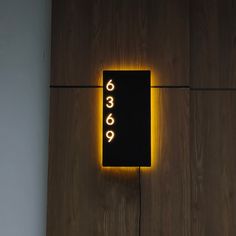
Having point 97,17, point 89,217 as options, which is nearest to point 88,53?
point 97,17

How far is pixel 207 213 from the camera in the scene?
8.44 feet

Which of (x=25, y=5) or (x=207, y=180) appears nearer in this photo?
(x=207, y=180)

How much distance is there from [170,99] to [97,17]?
805 mm

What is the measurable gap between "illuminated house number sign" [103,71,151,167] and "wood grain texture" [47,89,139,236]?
0.10 metres

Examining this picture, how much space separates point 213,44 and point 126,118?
87 centimetres

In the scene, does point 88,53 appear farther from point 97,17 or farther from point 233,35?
point 233,35

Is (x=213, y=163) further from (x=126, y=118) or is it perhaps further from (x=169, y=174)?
(x=126, y=118)

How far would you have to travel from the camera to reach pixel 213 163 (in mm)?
2615

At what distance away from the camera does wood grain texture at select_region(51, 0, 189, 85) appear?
262 cm

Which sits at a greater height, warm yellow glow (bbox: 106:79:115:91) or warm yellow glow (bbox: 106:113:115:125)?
warm yellow glow (bbox: 106:79:115:91)

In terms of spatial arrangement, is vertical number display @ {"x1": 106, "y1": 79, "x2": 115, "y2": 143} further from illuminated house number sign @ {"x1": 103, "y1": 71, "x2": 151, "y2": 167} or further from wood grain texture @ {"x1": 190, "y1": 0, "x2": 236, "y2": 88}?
wood grain texture @ {"x1": 190, "y1": 0, "x2": 236, "y2": 88}

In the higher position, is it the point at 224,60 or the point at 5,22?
the point at 5,22

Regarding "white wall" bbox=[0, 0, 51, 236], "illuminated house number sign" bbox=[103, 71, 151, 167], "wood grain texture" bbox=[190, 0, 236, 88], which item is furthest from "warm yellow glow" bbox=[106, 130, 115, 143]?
"wood grain texture" bbox=[190, 0, 236, 88]

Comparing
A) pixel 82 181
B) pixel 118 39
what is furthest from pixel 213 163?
pixel 118 39
